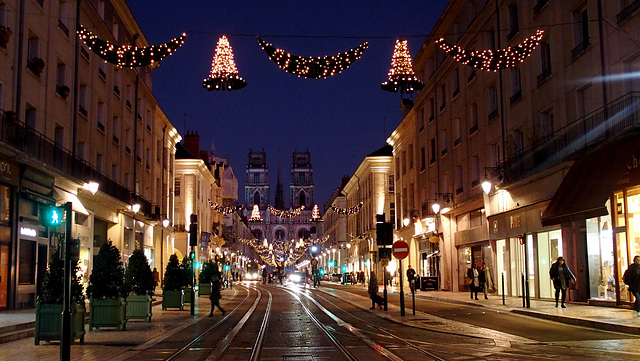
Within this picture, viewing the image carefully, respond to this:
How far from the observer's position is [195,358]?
517 inches

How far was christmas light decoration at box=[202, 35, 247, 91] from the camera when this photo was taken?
A: 18.7 meters

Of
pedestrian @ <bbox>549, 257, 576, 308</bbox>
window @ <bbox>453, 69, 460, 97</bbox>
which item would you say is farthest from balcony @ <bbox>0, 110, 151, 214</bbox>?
window @ <bbox>453, 69, 460, 97</bbox>

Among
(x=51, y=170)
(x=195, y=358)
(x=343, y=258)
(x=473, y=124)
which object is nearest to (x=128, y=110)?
(x=51, y=170)

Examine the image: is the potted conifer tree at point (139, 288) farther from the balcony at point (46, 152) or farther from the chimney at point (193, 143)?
the chimney at point (193, 143)

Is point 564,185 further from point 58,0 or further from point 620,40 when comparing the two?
point 58,0

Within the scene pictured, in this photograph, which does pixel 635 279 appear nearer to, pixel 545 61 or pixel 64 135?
pixel 545 61

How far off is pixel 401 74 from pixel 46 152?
13214mm

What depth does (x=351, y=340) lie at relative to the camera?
16.3 m

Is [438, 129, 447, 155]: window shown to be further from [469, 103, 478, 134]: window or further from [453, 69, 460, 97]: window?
[469, 103, 478, 134]: window

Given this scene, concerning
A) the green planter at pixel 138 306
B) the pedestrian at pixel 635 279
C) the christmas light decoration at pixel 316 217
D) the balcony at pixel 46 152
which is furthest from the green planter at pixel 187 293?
the christmas light decoration at pixel 316 217

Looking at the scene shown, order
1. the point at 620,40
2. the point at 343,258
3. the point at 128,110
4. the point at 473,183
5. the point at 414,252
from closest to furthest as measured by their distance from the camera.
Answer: the point at 620,40, the point at 473,183, the point at 128,110, the point at 414,252, the point at 343,258

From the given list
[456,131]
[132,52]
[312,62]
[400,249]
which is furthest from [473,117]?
[132,52]

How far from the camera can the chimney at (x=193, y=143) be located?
7769 cm

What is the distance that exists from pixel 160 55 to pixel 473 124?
2561 cm
